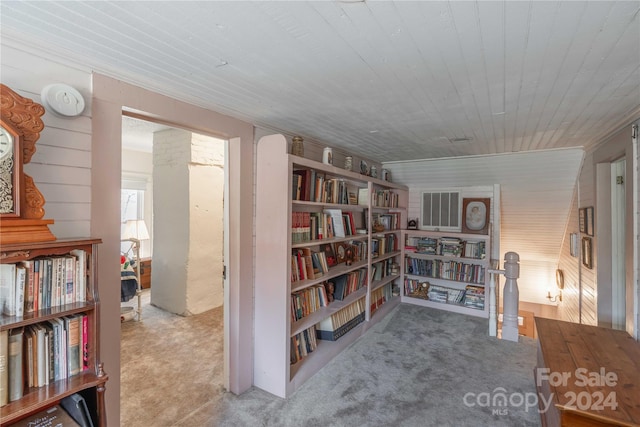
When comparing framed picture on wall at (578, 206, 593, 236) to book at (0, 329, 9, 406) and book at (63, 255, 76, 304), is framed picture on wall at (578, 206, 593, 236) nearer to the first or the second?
book at (63, 255, 76, 304)

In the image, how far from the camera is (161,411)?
1.99 metres

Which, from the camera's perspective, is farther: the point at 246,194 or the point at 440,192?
the point at 440,192

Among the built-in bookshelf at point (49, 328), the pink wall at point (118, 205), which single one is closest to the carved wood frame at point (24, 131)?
the built-in bookshelf at point (49, 328)

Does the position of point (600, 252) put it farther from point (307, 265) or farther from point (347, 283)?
point (307, 265)

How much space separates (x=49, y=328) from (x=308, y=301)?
1.79 metres

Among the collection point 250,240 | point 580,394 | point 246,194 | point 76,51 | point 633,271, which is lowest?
point 580,394

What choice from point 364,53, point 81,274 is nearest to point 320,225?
point 364,53

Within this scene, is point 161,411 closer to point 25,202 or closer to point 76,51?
point 25,202

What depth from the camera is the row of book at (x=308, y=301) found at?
243 cm

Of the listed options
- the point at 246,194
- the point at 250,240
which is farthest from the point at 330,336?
the point at 246,194

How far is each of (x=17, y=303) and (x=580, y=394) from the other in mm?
2461

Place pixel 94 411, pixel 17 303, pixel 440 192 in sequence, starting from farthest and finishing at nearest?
1. pixel 440 192
2. pixel 94 411
3. pixel 17 303

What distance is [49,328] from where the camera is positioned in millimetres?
1150

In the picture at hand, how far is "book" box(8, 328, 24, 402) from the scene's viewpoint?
1031mm
